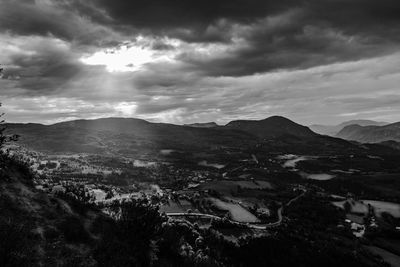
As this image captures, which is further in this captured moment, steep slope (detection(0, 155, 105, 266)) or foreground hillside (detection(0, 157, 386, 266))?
foreground hillside (detection(0, 157, 386, 266))

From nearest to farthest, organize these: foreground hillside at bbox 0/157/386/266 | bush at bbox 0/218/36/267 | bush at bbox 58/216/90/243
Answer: bush at bbox 0/218/36/267
foreground hillside at bbox 0/157/386/266
bush at bbox 58/216/90/243

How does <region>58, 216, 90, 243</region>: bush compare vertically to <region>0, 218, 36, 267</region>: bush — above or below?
below

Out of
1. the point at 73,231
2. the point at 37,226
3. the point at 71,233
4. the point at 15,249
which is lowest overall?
the point at 71,233

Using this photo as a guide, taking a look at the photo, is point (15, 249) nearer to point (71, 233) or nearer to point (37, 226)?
point (71, 233)

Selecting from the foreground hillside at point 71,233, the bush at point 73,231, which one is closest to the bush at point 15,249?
the foreground hillside at point 71,233

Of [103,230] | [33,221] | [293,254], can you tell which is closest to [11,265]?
[33,221]

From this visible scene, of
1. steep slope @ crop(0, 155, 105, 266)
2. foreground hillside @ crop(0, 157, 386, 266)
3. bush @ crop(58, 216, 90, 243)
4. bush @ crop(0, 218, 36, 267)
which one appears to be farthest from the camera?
bush @ crop(58, 216, 90, 243)

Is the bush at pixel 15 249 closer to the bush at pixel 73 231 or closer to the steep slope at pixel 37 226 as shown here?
the steep slope at pixel 37 226

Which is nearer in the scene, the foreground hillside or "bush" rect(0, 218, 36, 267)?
"bush" rect(0, 218, 36, 267)

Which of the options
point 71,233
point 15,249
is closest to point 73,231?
point 71,233

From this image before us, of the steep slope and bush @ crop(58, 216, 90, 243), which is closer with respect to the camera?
the steep slope

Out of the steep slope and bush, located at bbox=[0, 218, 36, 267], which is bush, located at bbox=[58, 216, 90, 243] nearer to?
the steep slope

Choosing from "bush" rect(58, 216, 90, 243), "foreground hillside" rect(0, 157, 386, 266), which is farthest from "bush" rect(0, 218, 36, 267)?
"bush" rect(58, 216, 90, 243)
